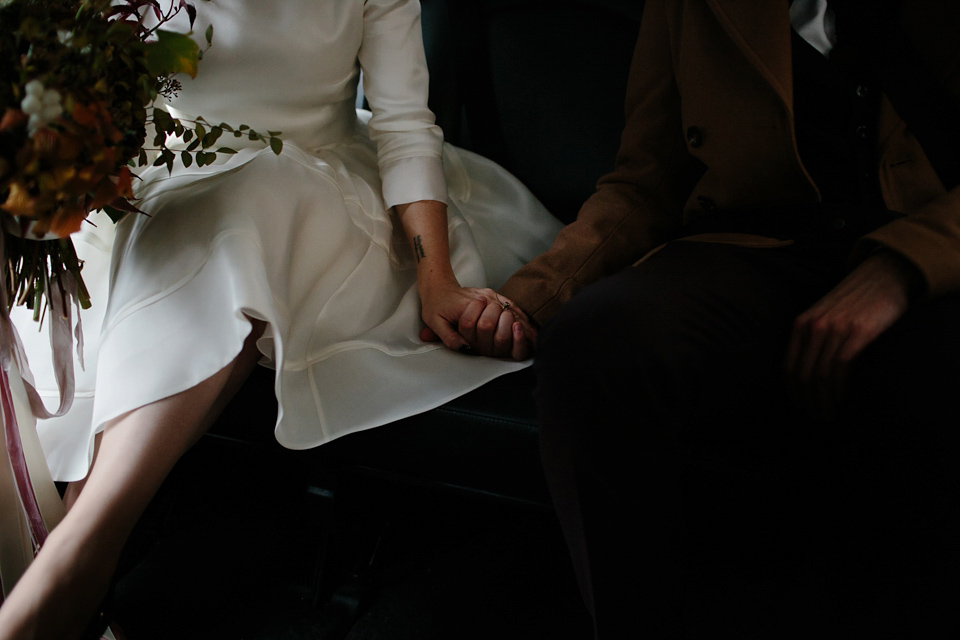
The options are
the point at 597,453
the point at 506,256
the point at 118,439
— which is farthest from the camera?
the point at 506,256

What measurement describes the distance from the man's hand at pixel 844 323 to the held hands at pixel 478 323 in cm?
37

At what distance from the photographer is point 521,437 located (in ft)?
3.04

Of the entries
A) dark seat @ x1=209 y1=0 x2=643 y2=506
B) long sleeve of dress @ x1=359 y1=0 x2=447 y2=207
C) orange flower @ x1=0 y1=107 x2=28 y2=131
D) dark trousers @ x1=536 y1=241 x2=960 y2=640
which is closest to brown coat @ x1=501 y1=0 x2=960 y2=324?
dark trousers @ x1=536 y1=241 x2=960 y2=640

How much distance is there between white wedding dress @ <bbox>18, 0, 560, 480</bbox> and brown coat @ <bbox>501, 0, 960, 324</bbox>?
0.21 meters

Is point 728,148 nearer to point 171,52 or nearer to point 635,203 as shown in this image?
point 635,203

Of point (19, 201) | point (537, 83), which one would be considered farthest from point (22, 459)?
point (537, 83)

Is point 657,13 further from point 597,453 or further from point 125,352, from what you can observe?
point 125,352

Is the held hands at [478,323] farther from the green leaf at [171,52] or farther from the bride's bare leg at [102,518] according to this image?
the green leaf at [171,52]

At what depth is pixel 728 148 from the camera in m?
0.86

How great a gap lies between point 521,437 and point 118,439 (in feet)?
1.60

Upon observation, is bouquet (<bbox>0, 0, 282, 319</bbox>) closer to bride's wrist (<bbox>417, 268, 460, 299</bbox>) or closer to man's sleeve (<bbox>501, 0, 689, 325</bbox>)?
bride's wrist (<bbox>417, 268, 460, 299</bbox>)

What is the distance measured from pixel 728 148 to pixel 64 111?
74cm

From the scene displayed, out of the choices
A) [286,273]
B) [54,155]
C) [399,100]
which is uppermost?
[54,155]

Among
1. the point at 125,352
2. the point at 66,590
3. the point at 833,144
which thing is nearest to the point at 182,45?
the point at 125,352
